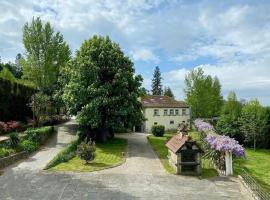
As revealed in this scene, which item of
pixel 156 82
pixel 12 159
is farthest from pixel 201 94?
pixel 156 82

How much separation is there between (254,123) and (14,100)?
94.9 ft

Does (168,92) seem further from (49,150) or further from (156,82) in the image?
(49,150)

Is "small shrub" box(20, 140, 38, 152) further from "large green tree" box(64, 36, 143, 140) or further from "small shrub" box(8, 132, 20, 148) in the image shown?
"large green tree" box(64, 36, 143, 140)

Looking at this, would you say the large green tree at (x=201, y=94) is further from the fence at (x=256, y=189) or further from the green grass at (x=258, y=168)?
the fence at (x=256, y=189)

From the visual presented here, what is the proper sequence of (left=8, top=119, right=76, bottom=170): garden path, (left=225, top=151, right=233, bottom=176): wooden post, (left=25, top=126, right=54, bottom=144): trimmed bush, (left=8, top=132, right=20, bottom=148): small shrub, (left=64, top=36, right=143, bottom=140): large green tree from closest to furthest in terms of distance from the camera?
1. (left=225, top=151, right=233, bottom=176): wooden post
2. (left=8, top=119, right=76, bottom=170): garden path
3. (left=8, top=132, right=20, bottom=148): small shrub
4. (left=25, top=126, right=54, bottom=144): trimmed bush
5. (left=64, top=36, right=143, bottom=140): large green tree

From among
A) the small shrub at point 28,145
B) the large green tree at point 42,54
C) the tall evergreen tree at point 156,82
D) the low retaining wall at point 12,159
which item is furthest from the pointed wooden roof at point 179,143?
the tall evergreen tree at point 156,82

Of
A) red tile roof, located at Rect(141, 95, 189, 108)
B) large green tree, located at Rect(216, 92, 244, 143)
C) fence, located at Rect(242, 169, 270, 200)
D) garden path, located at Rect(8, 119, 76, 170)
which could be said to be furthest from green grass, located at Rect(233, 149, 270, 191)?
red tile roof, located at Rect(141, 95, 189, 108)

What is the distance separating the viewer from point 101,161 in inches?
1029

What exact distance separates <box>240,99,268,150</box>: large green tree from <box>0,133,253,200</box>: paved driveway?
68.4 ft

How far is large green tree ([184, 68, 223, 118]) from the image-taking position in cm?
5750

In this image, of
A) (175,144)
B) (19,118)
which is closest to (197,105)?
(19,118)

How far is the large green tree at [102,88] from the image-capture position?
33125mm

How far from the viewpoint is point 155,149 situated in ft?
109

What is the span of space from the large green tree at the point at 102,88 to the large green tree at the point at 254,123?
1461 centimetres
